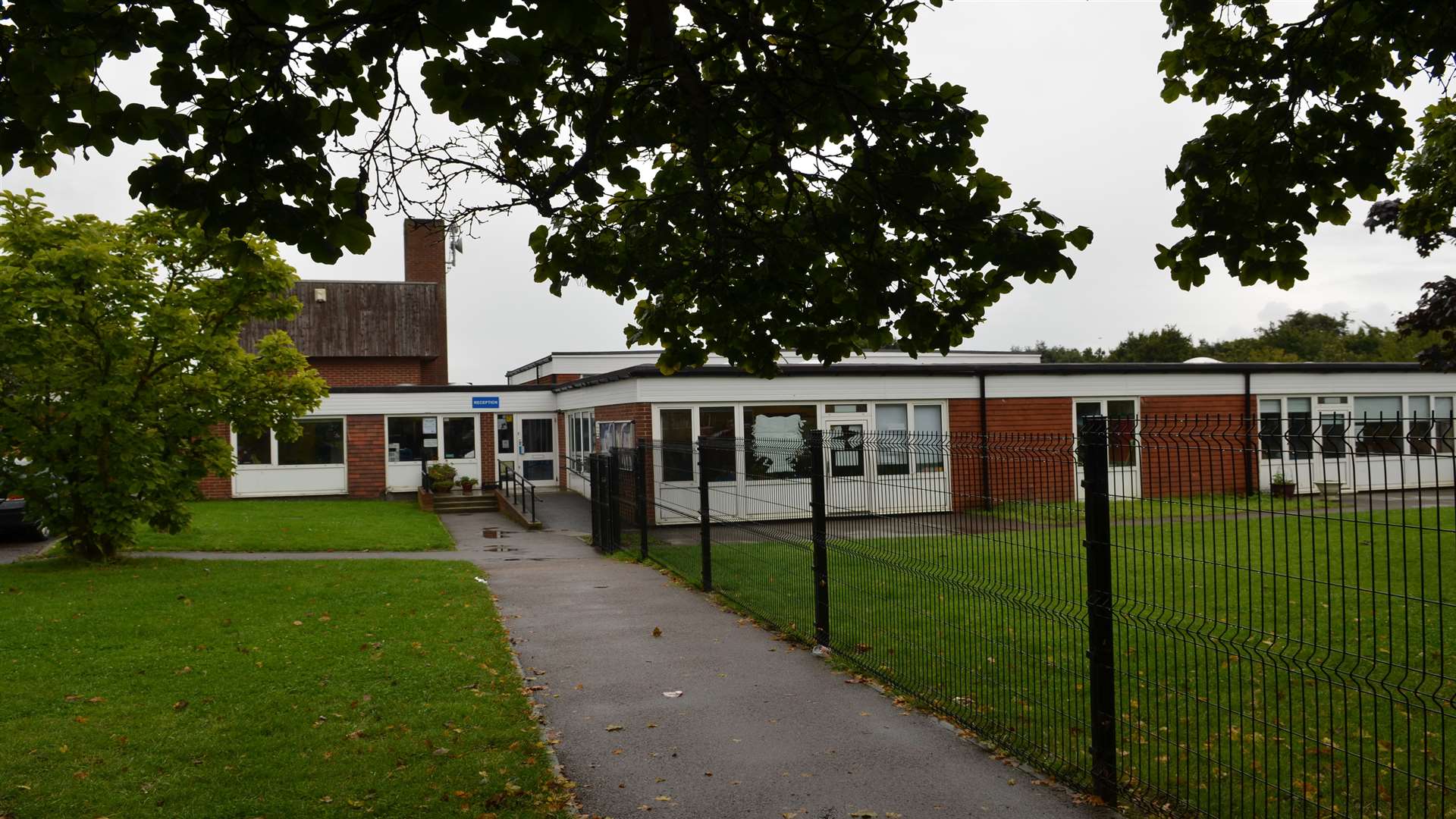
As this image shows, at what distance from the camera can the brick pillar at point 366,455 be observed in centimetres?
2814

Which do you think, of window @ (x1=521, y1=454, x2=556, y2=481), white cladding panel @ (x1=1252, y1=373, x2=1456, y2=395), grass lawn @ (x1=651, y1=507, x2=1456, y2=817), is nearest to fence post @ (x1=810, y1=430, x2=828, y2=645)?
grass lawn @ (x1=651, y1=507, x2=1456, y2=817)

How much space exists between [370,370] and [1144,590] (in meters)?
38.4

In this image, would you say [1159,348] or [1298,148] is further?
[1159,348]

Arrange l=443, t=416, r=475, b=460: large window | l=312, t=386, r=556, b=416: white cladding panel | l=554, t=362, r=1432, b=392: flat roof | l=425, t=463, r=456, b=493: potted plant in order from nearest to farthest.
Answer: l=554, t=362, r=1432, b=392: flat roof, l=425, t=463, r=456, b=493: potted plant, l=312, t=386, r=556, b=416: white cladding panel, l=443, t=416, r=475, b=460: large window

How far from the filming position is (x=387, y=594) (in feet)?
Result: 38.4

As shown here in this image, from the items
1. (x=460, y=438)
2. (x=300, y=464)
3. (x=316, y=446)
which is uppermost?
(x=460, y=438)

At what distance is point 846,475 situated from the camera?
27.3 ft

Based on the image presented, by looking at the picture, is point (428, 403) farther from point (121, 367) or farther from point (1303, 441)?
point (1303, 441)

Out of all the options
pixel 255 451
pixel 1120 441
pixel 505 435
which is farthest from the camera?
pixel 505 435

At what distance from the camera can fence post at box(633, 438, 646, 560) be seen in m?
14.2

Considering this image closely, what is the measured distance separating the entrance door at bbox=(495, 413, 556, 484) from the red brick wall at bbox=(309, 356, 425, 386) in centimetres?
1200

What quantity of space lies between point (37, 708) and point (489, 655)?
2911 millimetres

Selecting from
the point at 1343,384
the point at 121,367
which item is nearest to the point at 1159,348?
the point at 1343,384

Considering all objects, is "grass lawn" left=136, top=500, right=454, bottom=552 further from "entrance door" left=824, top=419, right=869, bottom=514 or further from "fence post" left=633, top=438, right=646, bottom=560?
"entrance door" left=824, top=419, right=869, bottom=514
